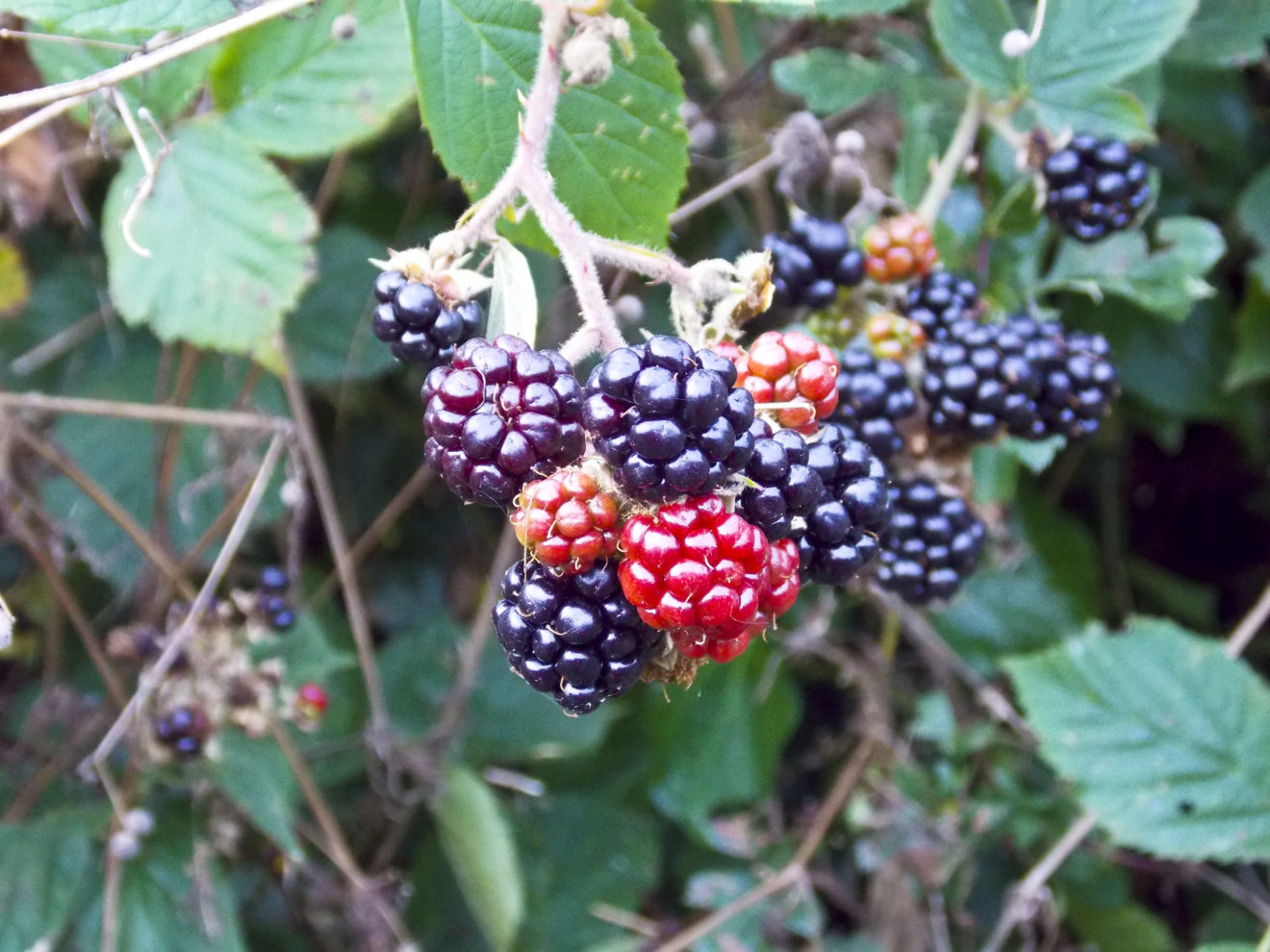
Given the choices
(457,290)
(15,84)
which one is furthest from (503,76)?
(15,84)

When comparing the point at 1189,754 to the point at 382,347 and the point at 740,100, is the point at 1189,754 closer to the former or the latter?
the point at 740,100

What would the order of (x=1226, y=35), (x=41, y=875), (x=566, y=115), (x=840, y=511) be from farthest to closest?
(x=1226, y=35), (x=41, y=875), (x=566, y=115), (x=840, y=511)

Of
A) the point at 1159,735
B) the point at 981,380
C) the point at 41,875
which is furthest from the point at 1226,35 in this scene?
the point at 41,875

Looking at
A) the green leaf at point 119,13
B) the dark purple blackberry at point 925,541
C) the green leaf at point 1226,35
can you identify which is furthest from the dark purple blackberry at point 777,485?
the green leaf at point 1226,35

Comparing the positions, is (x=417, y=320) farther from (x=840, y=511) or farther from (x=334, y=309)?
(x=334, y=309)

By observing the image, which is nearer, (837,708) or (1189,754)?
(1189,754)

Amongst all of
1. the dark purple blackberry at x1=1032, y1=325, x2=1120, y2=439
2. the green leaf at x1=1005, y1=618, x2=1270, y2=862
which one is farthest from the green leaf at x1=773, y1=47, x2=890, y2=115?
the green leaf at x1=1005, y1=618, x2=1270, y2=862

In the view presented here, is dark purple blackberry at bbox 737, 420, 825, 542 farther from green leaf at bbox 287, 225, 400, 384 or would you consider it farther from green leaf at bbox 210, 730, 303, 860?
green leaf at bbox 287, 225, 400, 384
